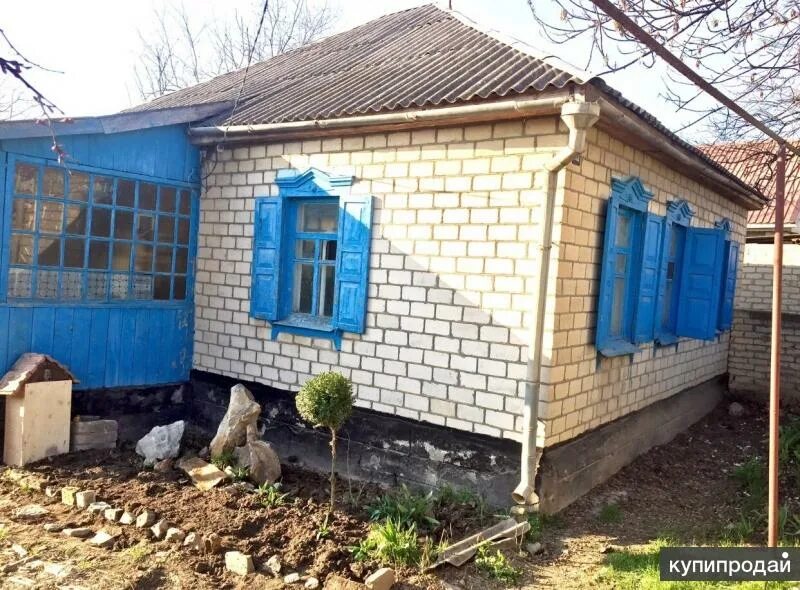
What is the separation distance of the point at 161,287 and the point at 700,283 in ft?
19.7

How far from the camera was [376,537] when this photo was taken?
179 inches

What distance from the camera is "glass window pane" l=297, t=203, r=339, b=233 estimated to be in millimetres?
6523

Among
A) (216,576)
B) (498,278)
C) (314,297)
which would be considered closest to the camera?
(216,576)

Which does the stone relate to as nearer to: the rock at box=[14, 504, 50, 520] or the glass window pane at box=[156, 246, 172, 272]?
the rock at box=[14, 504, 50, 520]

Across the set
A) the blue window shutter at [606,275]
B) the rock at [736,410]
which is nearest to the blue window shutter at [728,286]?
the rock at [736,410]

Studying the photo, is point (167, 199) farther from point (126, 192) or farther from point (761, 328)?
point (761, 328)

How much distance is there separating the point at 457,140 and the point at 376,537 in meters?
3.24

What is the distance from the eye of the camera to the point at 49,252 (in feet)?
20.7

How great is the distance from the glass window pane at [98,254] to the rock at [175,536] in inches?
128

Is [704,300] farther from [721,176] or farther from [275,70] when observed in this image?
[275,70]

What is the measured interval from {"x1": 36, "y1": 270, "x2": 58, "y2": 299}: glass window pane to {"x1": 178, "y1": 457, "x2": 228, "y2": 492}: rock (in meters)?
2.11

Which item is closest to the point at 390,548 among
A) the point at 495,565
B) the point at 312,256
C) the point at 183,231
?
the point at 495,565

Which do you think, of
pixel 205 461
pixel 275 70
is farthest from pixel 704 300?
pixel 275 70

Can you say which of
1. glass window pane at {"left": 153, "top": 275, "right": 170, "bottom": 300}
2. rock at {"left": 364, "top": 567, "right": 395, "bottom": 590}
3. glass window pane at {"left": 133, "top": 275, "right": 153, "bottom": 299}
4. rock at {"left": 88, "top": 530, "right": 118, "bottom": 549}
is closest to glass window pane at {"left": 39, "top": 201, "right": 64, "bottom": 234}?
glass window pane at {"left": 133, "top": 275, "right": 153, "bottom": 299}
